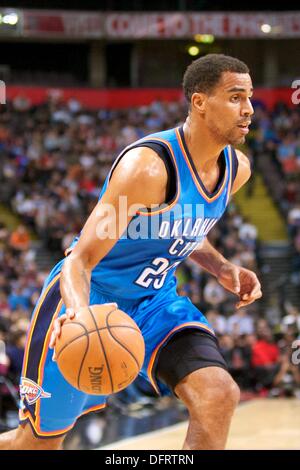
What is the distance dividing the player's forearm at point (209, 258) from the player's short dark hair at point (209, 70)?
0.95 meters

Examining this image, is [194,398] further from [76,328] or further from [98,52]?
[98,52]

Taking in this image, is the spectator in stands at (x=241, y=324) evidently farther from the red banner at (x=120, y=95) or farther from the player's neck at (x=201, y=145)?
the red banner at (x=120, y=95)

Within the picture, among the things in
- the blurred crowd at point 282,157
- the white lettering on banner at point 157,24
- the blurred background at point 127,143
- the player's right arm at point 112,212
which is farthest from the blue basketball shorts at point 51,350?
the white lettering on banner at point 157,24

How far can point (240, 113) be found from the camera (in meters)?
3.91

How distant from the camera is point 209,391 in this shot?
3.65m

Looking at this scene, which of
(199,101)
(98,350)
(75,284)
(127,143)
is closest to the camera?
(98,350)

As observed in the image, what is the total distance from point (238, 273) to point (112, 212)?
1060 mm

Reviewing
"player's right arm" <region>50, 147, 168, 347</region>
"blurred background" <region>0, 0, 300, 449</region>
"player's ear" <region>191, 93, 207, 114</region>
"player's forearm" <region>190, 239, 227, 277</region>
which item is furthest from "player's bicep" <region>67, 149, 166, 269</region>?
"blurred background" <region>0, 0, 300, 449</region>

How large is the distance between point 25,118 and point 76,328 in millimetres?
16632

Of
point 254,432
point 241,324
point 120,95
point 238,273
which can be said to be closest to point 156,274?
point 238,273

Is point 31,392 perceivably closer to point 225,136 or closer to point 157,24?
point 225,136

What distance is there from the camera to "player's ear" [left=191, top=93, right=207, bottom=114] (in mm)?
3992

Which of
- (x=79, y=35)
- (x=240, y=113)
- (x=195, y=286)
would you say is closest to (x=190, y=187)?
(x=240, y=113)

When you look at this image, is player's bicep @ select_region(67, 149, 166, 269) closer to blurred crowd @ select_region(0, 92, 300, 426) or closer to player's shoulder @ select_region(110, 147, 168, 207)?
player's shoulder @ select_region(110, 147, 168, 207)
